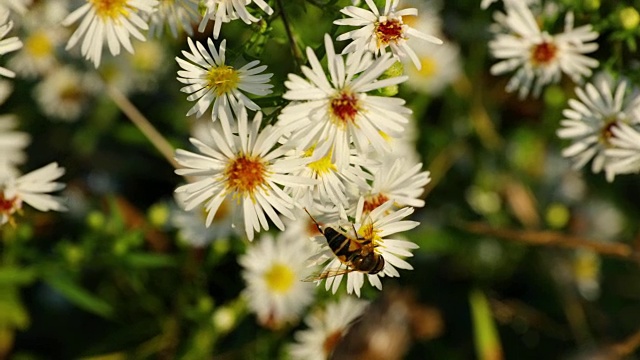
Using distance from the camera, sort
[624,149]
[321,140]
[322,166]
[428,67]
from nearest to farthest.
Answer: [321,140]
[322,166]
[624,149]
[428,67]

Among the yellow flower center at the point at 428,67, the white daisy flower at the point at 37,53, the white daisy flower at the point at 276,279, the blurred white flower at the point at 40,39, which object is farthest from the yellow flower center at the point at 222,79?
the yellow flower center at the point at 428,67

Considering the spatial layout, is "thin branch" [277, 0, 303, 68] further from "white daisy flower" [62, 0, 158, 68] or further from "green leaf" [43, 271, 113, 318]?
"green leaf" [43, 271, 113, 318]

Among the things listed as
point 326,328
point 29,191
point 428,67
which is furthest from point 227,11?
point 428,67

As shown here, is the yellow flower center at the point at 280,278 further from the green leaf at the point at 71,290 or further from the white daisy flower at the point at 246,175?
the white daisy flower at the point at 246,175

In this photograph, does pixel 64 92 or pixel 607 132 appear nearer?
pixel 607 132

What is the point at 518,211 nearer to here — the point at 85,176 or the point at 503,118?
→ the point at 503,118

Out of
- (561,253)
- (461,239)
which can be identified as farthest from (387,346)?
(561,253)

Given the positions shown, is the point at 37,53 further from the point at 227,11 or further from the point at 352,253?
the point at 352,253
